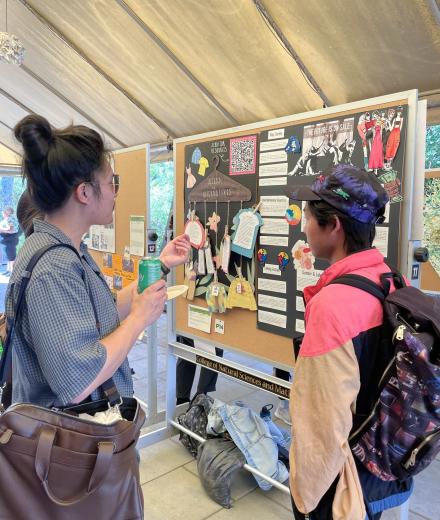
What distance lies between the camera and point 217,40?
279 cm

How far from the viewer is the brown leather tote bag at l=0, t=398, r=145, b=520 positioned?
2.73 ft

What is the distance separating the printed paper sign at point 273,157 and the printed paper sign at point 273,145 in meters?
0.02

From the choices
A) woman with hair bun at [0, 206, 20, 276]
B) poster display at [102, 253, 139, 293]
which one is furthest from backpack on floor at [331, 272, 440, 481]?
woman with hair bun at [0, 206, 20, 276]

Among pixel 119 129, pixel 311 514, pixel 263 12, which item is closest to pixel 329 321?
pixel 311 514

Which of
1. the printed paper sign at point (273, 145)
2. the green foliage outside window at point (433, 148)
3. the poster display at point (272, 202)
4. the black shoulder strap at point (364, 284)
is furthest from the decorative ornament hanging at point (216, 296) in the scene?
the green foliage outside window at point (433, 148)

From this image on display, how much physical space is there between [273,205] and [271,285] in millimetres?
379

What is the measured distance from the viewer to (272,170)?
194 cm

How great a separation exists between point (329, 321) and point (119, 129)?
12.7 ft

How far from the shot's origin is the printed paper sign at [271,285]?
76.7 inches

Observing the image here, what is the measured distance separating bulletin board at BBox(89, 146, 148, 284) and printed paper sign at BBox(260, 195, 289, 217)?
99 centimetres

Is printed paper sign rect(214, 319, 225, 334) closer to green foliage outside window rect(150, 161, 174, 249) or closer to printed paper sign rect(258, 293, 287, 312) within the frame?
printed paper sign rect(258, 293, 287, 312)

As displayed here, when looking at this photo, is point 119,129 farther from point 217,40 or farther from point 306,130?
point 306,130

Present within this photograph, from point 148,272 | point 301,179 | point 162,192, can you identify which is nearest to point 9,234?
point 162,192

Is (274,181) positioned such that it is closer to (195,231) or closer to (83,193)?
(195,231)
